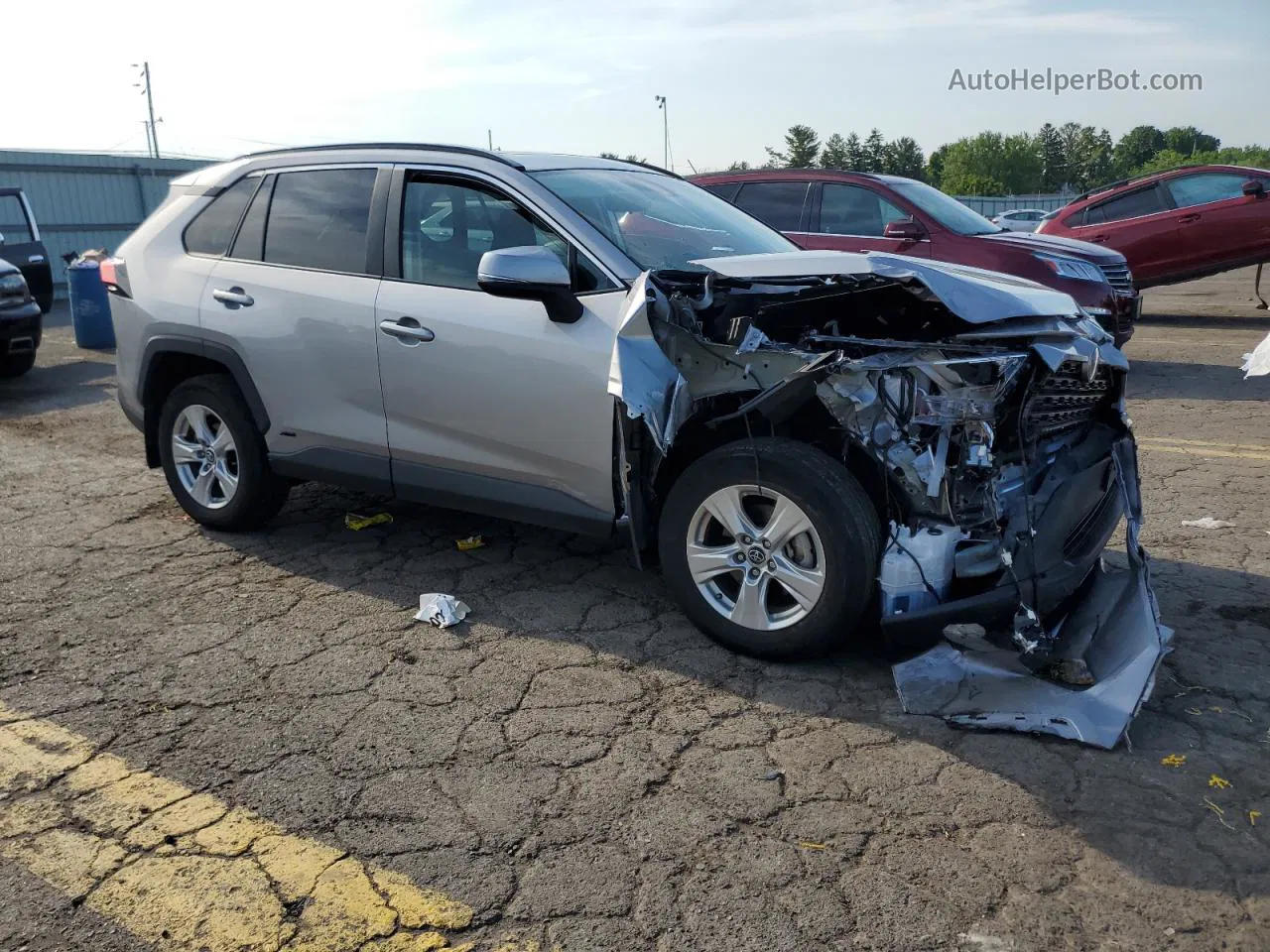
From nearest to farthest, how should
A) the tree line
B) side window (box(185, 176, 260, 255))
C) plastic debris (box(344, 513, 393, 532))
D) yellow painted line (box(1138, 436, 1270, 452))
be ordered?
side window (box(185, 176, 260, 255)) < plastic debris (box(344, 513, 393, 532)) < yellow painted line (box(1138, 436, 1270, 452)) < the tree line

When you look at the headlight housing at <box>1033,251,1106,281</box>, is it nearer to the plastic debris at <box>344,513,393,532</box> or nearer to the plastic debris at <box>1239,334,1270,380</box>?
the plastic debris at <box>1239,334,1270,380</box>

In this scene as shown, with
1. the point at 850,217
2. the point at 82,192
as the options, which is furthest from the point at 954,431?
the point at 82,192

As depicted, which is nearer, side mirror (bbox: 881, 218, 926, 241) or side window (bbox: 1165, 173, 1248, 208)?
side mirror (bbox: 881, 218, 926, 241)

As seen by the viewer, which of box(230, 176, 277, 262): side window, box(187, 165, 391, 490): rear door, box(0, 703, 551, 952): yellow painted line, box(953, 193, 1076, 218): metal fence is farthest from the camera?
box(953, 193, 1076, 218): metal fence

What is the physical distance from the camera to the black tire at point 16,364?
10523mm

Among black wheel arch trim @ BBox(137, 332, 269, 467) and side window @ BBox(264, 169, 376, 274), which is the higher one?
side window @ BBox(264, 169, 376, 274)

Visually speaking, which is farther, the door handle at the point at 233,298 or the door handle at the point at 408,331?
the door handle at the point at 233,298

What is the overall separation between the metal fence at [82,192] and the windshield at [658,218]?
55.7ft

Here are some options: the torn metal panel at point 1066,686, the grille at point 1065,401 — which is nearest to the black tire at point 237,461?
the torn metal panel at point 1066,686

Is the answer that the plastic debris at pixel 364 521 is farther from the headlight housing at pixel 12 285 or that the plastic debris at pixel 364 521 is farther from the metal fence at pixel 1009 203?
the metal fence at pixel 1009 203

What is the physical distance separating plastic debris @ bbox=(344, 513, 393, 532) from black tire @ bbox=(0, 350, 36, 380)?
6540mm

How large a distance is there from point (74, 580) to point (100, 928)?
2.71 m

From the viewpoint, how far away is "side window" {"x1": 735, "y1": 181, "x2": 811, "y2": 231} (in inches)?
390

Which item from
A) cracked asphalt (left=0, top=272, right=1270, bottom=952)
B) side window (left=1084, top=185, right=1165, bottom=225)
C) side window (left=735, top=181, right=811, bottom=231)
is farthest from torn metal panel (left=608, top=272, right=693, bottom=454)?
side window (left=1084, top=185, right=1165, bottom=225)
